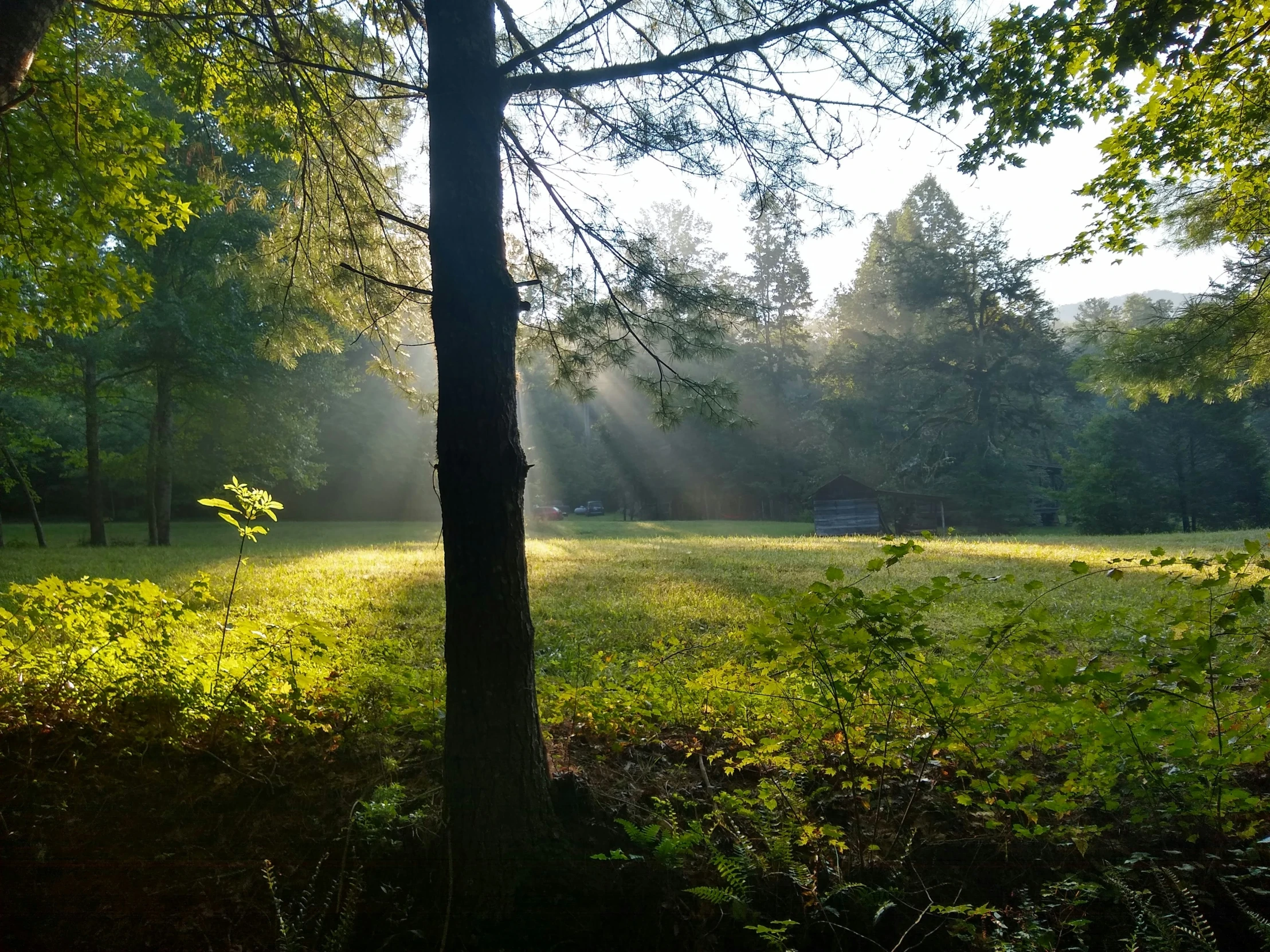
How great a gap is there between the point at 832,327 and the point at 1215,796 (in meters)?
49.7

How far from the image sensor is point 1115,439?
112ft

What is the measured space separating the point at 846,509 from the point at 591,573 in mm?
19692

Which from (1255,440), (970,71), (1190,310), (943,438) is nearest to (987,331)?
(943,438)

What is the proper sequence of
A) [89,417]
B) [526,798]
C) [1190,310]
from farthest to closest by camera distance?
[89,417]
[1190,310]
[526,798]

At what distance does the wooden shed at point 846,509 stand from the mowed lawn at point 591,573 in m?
8.64

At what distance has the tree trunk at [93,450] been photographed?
17.6m

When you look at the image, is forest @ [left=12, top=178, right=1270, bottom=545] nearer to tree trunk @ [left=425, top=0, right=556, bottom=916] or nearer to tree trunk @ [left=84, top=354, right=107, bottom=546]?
tree trunk @ [left=84, top=354, right=107, bottom=546]

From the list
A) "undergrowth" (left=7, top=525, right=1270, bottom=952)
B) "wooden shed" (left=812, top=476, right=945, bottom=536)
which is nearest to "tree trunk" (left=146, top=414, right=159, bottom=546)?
"undergrowth" (left=7, top=525, right=1270, bottom=952)

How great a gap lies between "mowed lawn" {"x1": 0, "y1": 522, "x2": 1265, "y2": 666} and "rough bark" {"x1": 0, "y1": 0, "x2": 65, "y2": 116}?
2618 millimetres

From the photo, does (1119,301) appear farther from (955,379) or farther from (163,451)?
(163,451)

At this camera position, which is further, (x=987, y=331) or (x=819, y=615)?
(x=987, y=331)

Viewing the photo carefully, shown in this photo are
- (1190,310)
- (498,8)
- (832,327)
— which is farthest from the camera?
(832,327)

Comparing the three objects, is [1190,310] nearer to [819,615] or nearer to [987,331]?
[819,615]

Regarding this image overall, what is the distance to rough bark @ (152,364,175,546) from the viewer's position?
1877 centimetres
